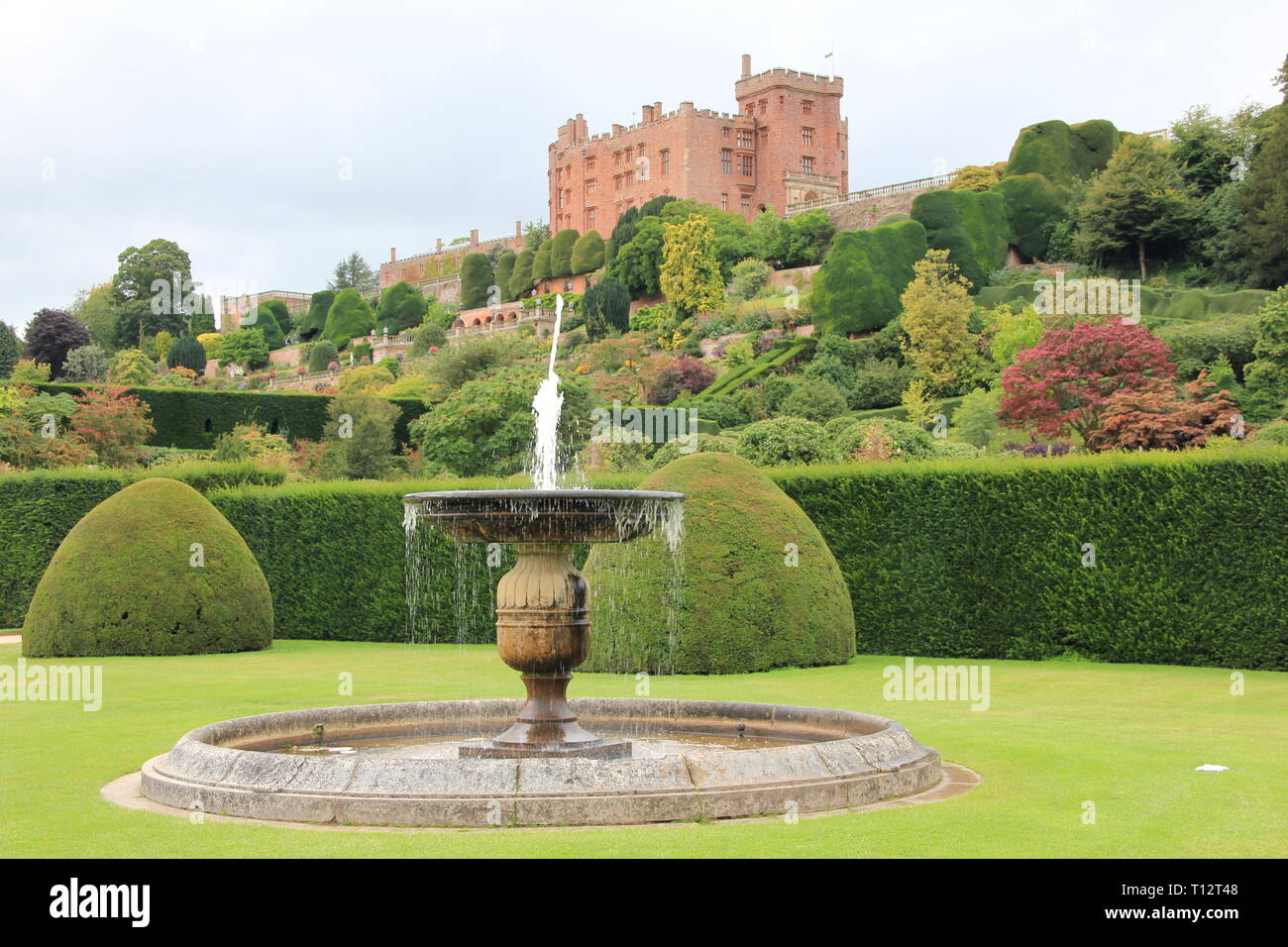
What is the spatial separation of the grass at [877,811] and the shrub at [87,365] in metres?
42.6

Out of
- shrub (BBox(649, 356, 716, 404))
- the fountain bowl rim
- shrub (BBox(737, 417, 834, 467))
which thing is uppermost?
shrub (BBox(649, 356, 716, 404))

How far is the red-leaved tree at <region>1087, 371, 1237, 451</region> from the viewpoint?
28812 mm

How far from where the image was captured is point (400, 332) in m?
83.6

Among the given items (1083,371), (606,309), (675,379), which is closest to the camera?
(1083,371)

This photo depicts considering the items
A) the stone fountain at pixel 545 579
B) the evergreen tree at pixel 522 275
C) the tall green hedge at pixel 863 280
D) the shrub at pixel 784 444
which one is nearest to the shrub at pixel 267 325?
the evergreen tree at pixel 522 275

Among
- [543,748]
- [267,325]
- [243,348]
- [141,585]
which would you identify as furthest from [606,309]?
[543,748]

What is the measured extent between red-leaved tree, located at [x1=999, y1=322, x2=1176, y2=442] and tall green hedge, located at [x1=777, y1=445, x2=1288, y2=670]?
14818 mm

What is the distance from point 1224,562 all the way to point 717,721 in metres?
8.44

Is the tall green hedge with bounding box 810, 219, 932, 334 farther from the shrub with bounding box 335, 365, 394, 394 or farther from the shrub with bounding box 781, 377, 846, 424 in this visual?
the shrub with bounding box 335, 365, 394, 394

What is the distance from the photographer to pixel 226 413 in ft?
143

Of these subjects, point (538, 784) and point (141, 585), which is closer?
point (538, 784)

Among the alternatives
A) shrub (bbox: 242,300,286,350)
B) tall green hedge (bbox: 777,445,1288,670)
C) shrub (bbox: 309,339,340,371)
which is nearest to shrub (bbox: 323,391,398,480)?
tall green hedge (bbox: 777,445,1288,670)

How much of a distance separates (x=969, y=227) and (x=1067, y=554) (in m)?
40.7

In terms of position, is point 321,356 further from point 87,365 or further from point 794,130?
point 794,130
